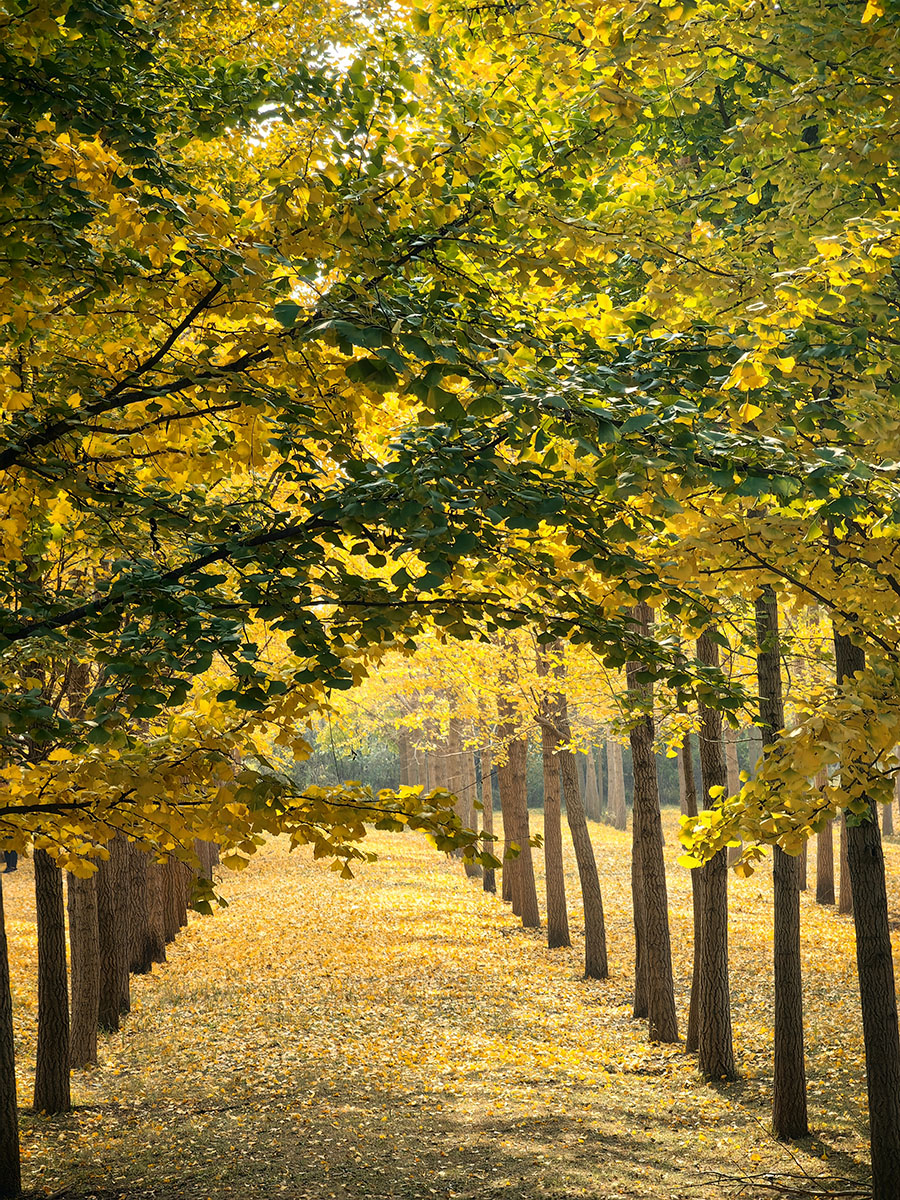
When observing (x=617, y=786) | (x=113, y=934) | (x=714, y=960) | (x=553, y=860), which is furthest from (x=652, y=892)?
(x=617, y=786)

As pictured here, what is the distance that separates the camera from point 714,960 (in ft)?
32.3

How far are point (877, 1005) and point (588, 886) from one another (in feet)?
28.6

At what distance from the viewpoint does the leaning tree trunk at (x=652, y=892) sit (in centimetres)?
1119

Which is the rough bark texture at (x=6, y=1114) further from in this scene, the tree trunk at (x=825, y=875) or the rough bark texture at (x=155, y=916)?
the tree trunk at (x=825, y=875)

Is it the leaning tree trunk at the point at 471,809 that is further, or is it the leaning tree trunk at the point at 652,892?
the leaning tree trunk at the point at 471,809

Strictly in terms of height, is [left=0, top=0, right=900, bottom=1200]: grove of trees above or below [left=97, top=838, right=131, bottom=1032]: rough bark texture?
above

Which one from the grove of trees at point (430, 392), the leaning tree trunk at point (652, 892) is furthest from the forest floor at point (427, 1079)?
the grove of trees at point (430, 392)

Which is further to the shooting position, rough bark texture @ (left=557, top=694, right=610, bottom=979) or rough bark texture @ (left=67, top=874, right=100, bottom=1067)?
rough bark texture @ (left=557, top=694, right=610, bottom=979)

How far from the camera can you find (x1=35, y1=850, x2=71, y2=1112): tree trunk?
896 cm

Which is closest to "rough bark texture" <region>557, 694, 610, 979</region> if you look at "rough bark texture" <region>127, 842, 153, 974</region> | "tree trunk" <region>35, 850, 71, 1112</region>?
"rough bark texture" <region>127, 842, 153, 974</region>

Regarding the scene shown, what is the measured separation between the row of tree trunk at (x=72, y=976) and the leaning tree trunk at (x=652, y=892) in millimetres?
5508

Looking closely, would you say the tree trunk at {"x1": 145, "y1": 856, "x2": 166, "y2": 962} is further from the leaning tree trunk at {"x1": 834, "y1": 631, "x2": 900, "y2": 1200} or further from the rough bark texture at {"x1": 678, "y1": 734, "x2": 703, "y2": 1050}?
the leaning tree trunk at {"x1": 834, "y1": 631, "x2": 900, "y2": 1200}

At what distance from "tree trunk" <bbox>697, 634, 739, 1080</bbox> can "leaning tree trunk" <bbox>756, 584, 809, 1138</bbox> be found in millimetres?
1021

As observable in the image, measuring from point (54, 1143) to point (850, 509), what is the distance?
8.57 metres
